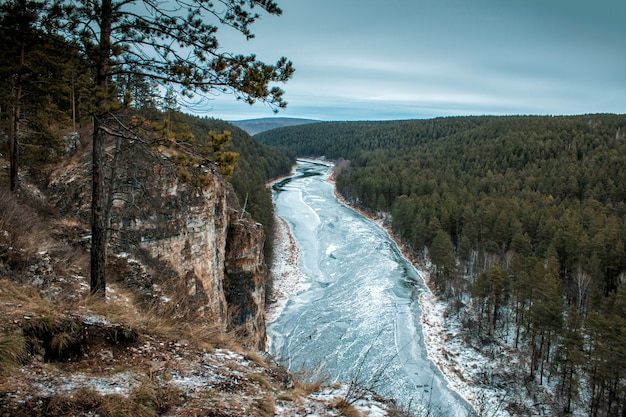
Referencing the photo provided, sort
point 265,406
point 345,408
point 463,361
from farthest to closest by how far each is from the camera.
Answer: point 463,361 → point 345,408 → point 265,406

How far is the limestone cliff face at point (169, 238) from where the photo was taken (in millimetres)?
14102

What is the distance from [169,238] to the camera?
624 inches

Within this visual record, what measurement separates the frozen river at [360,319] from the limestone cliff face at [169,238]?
13.0 feet

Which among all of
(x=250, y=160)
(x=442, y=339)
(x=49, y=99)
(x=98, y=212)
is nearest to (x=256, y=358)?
(x=98, y=212)

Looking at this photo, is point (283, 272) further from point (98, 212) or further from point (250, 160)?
point (250, 160)

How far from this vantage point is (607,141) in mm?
94438

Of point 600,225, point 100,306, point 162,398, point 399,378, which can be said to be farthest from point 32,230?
point 600,225

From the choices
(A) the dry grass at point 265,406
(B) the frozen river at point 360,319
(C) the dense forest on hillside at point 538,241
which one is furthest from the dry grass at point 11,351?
(C) the dense forest on hillside at point 538,241

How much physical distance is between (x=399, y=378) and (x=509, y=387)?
7.66 meters

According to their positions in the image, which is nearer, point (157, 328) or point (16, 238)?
point (157, 328)

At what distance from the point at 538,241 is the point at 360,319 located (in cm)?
2795

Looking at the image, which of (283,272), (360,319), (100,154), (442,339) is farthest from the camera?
(283,272)

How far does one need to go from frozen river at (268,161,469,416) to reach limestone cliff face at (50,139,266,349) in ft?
13.0

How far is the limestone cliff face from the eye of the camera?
46.3ft
